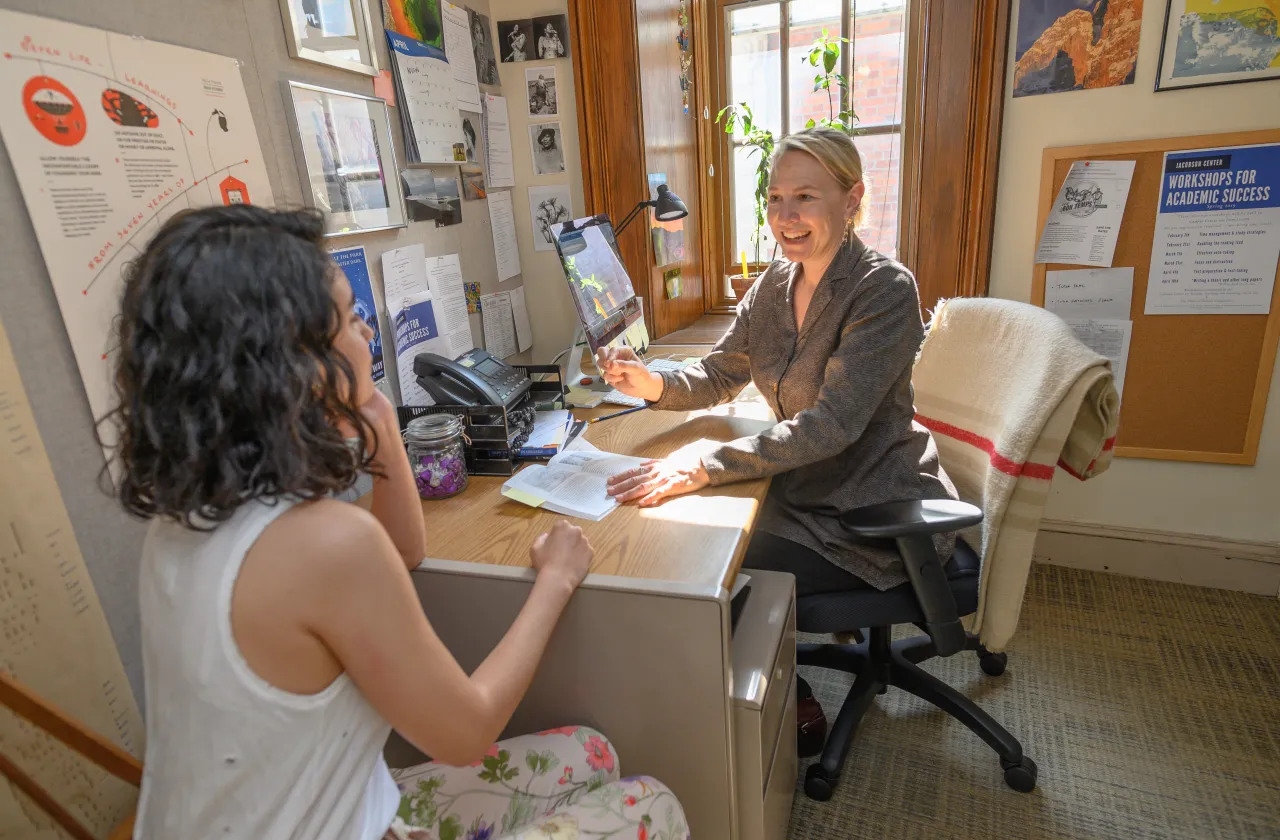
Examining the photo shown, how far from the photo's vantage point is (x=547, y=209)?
218 cm

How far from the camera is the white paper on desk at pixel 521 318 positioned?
7.12ft

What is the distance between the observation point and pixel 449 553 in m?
1.14

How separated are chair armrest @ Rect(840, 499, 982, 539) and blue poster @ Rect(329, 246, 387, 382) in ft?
3.32

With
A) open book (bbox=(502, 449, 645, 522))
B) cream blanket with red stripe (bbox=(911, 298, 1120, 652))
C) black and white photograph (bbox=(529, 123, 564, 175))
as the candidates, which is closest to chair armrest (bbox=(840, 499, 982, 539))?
cream blanket with red stripe (bbox=(911, 298, 1120, 652))

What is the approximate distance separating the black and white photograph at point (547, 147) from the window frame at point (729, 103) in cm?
86

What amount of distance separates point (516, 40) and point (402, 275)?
89 cm

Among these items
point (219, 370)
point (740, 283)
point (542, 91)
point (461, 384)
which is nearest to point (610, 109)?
point (542, 91)

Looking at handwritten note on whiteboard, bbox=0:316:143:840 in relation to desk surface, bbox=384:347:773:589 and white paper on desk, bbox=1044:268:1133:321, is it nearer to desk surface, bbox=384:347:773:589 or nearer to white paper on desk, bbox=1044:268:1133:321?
desk surface, bbox=384:347:773:589

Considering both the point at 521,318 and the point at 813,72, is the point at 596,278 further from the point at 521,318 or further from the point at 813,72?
the point at 813,72

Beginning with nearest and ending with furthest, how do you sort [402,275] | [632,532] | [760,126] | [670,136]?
[632,532]
[402,275]
[670,136]
[760,126]

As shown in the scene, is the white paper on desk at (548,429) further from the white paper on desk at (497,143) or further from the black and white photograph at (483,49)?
the black and white photograph at (483,49)

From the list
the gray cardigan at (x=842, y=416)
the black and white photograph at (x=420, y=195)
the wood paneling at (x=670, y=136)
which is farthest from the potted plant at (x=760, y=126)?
the black and white photograph at (x=420, y=195)

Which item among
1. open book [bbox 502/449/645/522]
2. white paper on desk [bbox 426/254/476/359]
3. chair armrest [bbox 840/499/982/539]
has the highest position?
white paper on desk [bbox 426/254/476/359]

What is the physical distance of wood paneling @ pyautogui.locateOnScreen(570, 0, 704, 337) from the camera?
2025 mm
